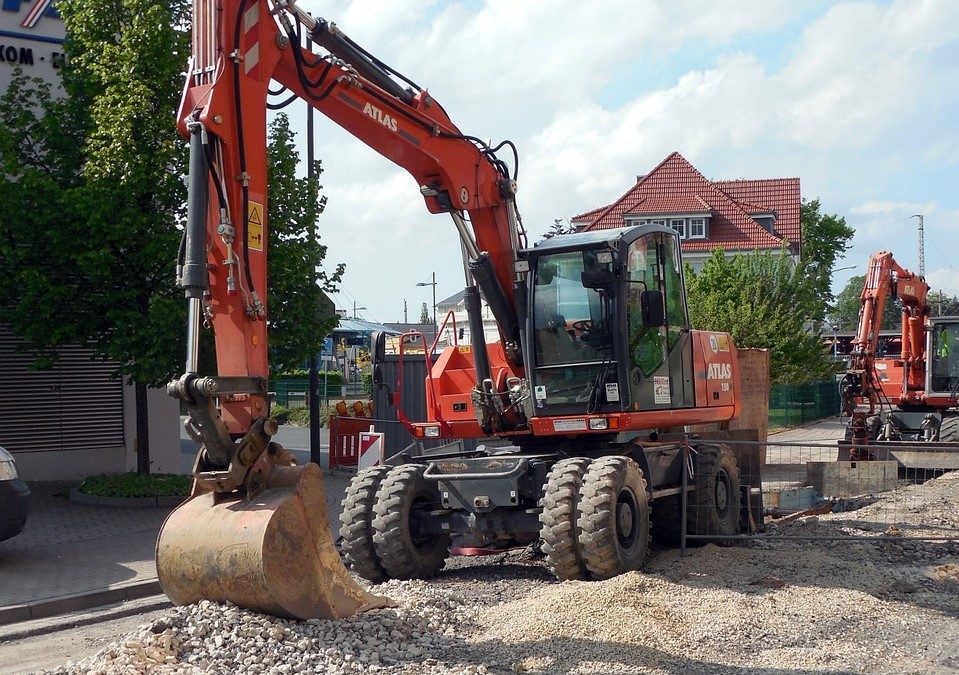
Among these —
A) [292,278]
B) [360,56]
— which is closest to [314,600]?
[360,56]

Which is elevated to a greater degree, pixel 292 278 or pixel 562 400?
pixel 292 278

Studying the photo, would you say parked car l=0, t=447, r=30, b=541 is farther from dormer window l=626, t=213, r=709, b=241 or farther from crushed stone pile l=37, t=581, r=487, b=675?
dormer window l=626, t=213, r=709, b=241

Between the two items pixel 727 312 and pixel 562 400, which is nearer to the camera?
pixel 562 400

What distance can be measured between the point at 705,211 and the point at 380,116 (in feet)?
143

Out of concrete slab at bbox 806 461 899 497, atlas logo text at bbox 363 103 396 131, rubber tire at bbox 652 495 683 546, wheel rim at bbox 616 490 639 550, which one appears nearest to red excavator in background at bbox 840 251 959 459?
concrete slab at bbox 806 461 899 497

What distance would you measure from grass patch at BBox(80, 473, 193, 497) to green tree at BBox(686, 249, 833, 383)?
724 inches

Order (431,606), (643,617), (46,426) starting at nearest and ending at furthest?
(643,617), (431,606), (46,426)

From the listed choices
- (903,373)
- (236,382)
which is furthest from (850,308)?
(236,382)

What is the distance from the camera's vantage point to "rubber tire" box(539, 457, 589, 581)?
9.10 metres

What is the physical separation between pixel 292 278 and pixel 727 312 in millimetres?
18904

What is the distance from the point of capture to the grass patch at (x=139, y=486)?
15.6 metres

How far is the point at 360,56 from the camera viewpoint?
30.6ft

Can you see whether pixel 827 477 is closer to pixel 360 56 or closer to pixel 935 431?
pixel 935 431

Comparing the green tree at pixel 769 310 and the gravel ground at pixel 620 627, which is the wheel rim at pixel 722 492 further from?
the green tree at pixel 769 310
